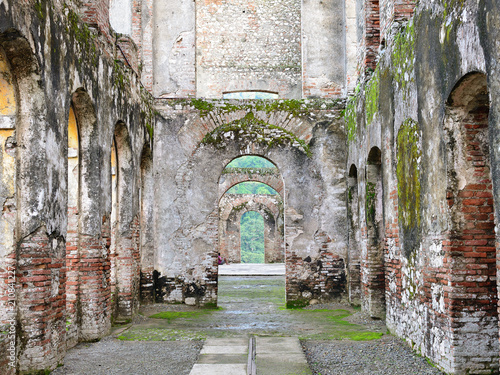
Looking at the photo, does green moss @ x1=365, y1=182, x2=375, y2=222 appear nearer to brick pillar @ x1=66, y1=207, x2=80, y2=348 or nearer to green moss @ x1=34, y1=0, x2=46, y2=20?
brick pillar @ x1=66, y1=207, x2=80, y2=348

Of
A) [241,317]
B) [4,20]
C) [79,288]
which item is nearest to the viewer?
[4,20]

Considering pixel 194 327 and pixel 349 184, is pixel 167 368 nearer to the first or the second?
pixel 194 327

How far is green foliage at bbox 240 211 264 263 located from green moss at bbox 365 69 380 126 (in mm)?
33227

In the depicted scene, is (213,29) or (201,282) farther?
(213,29)

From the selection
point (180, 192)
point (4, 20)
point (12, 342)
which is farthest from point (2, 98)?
point (180, 192)

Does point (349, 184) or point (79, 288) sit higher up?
point (349, 184)

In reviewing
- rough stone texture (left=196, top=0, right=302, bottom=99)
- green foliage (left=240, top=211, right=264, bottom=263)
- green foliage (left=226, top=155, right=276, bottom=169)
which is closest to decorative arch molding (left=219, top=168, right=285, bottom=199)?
rough stone texture (left=196, top=0, right=302, bottom=99)

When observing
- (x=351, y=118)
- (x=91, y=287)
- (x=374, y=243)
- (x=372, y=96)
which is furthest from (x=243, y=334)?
(x=351, y=118)

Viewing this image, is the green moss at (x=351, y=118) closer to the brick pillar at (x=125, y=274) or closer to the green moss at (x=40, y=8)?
the brick pillar at (x=125, y=274)

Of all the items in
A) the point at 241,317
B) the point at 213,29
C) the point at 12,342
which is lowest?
the point at 241,317

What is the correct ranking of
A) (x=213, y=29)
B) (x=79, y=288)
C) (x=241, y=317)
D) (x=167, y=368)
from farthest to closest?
(x=213, y=29), (x=241, y=317), (x=79, y=288), (x=167, y=368)

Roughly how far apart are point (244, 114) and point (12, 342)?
660 cm

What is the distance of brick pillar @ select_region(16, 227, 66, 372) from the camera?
182 inches

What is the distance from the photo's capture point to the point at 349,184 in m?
9.76
